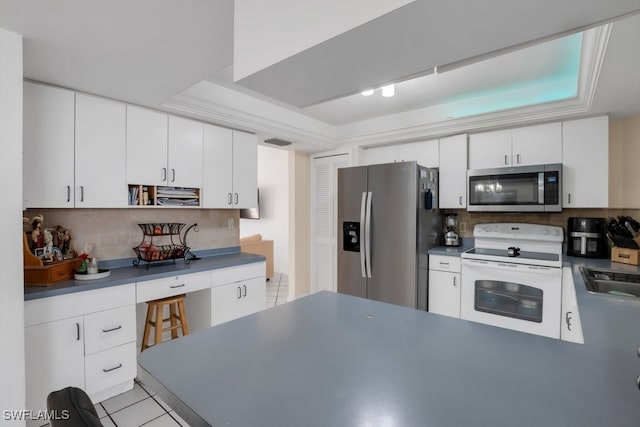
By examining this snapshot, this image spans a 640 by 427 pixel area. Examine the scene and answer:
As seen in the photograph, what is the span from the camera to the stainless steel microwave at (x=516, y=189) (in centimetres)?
272

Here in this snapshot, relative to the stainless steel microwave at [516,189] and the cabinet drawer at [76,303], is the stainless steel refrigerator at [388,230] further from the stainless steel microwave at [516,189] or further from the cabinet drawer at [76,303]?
the cabinet drawer at [76,303]

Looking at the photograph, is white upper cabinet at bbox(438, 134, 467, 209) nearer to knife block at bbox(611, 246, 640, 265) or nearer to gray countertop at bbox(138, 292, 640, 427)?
knife block at bbox(611, 246, 640, 265)

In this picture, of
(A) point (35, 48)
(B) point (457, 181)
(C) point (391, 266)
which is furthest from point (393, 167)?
(A) point (35, 48)

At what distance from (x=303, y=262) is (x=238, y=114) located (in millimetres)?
2359

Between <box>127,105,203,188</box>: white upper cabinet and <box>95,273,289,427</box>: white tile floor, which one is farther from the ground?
<box>127,105,203,188</box>: white upper cabinet

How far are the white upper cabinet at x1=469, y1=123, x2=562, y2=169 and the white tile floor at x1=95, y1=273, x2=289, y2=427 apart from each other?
136 inches

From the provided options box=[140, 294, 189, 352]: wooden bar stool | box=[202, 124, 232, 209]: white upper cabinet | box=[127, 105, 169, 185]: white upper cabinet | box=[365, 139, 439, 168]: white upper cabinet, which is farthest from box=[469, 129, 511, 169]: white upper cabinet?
box=[140, 294, 189, 352]: wooden bar stool

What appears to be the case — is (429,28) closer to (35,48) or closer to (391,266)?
(35,48)

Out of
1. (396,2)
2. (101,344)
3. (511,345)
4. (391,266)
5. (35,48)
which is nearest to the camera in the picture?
(396,2)

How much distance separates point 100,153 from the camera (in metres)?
2.25

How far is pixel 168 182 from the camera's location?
2.62 m

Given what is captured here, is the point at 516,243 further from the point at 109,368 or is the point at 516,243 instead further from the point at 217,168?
the point at 109,368

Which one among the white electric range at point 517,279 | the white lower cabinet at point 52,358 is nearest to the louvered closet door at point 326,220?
the white electric range at point 517,279

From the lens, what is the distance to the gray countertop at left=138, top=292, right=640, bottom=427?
0.66 metres
